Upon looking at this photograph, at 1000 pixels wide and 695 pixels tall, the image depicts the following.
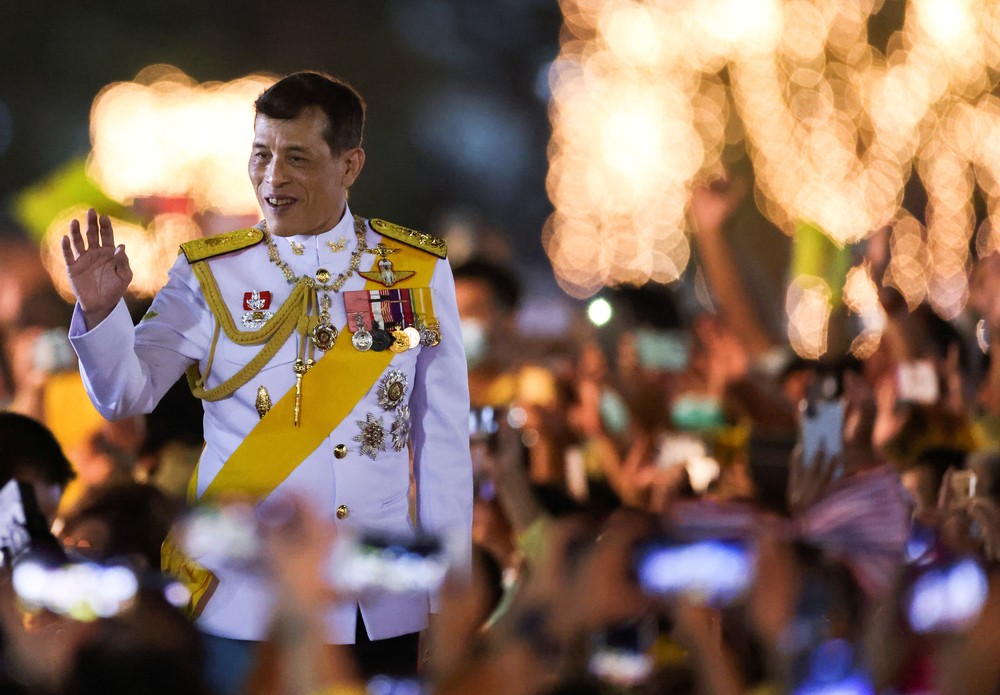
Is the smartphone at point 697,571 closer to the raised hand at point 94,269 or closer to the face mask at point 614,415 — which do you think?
the raised hand at point 94,269

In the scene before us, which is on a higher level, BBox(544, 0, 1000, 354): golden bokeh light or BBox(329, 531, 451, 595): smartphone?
BBox(544, 0, 1000, 354): golden bokeh light

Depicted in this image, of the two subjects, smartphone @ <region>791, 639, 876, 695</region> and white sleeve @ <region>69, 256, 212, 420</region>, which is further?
white sleeve @ <region>69, 256, 212, 420</region>

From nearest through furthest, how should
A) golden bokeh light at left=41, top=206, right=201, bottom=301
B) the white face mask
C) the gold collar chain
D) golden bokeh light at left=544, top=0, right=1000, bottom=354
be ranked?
the gold collar chain < the white face mask < golden bokeh light at left=41, top=206, right=201, bottom=301 < golden bokeh light at left=544, top=0, right=1000, bottom=354

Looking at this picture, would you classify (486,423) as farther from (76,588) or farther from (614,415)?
(614,415)

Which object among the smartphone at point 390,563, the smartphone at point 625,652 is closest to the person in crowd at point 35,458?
the smartphone at point 390,563

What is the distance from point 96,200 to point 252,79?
1376cm

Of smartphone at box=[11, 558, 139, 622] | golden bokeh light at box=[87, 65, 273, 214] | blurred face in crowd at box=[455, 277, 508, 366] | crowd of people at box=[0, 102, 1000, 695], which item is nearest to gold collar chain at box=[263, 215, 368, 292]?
crowd of people at box=[0, 102, 1000, 695]

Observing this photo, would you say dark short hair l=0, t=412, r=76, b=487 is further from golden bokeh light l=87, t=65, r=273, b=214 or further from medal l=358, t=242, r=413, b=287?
golden bokeh light l=87, t=65, r=273, b=214

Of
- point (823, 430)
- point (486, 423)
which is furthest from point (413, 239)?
point (823, 430)

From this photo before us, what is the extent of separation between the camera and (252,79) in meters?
19.4

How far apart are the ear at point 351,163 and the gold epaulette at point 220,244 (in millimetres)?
227

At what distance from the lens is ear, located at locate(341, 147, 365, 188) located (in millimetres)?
3760

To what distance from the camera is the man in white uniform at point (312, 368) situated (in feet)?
11.8

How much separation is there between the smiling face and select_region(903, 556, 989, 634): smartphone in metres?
1.47
